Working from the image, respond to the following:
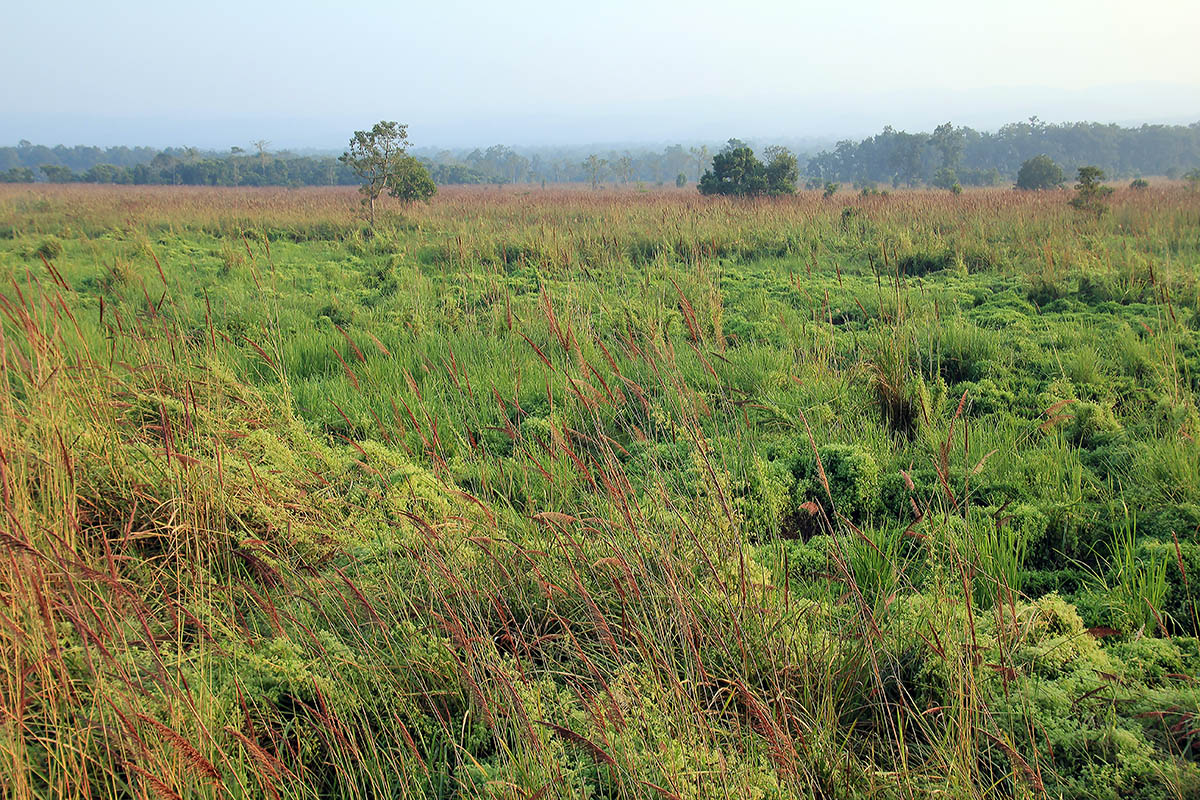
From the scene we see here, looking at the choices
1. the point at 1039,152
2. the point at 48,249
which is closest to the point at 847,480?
the point at 48,249

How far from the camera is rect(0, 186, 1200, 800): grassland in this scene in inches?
62.6

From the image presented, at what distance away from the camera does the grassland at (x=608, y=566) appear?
62.6 inches

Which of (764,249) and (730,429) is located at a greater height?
(764,249)

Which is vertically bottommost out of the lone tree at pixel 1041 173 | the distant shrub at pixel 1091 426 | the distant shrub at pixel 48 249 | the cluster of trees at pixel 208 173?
the distant shrub at pixel 1091 426

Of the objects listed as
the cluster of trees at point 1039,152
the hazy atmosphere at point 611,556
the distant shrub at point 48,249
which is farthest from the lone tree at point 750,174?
the cluster of trees at point 1039,152

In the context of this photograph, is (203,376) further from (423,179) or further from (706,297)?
(423,179)

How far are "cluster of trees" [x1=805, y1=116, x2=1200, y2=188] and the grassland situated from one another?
66.5m

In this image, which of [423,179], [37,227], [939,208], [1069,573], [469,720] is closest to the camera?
[469,720]

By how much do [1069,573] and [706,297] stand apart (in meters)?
4.07

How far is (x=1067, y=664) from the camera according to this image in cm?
197

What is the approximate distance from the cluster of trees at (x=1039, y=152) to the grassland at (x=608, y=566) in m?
66.5

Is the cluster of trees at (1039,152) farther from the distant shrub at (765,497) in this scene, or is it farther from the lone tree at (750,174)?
the distant shrub at (765,497)

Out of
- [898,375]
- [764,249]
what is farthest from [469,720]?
[764,249]

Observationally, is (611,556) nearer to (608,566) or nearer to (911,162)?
(608,566)
